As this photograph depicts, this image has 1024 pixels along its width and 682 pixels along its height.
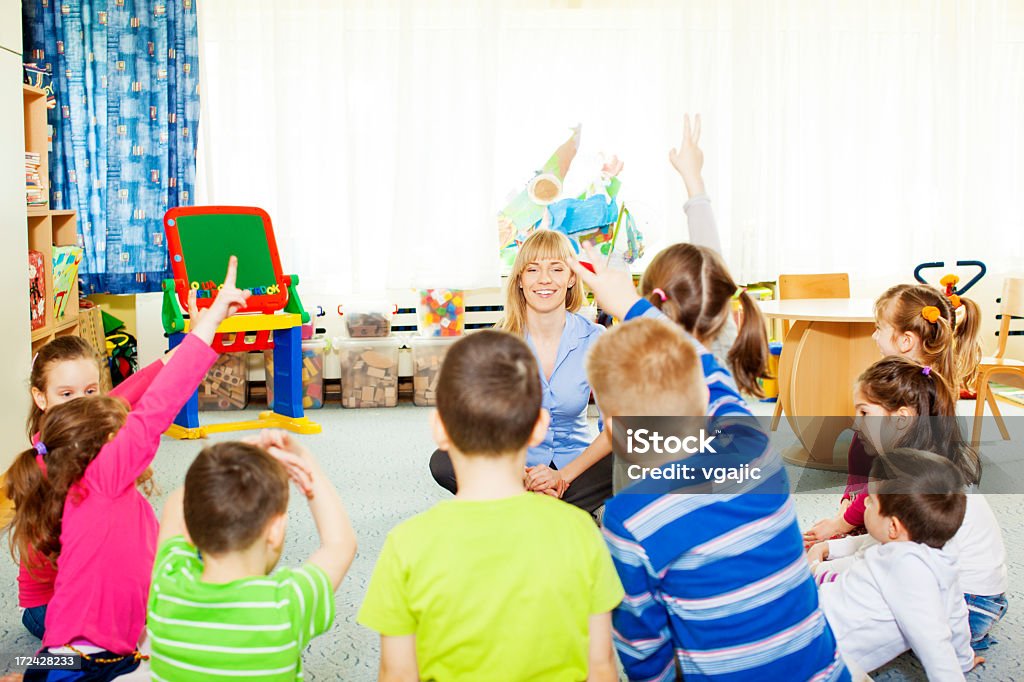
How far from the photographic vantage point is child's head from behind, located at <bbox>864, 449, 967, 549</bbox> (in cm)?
174

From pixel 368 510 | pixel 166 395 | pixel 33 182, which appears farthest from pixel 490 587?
pixel 33 182

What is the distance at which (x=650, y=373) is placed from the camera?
1.31 m

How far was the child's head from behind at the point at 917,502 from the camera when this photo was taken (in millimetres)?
1744

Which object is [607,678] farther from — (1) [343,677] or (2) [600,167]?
(2) [600,167]

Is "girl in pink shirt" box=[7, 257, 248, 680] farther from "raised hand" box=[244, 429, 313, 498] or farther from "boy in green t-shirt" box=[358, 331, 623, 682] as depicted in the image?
"boy in green t-shirt" box=[358, 331, 623, 682]

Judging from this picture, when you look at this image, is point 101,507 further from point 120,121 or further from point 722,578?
point 120,121

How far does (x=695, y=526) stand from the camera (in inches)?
52.0

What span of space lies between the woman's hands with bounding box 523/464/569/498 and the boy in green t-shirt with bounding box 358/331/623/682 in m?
0.91

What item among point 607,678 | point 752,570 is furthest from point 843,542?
point 607,678

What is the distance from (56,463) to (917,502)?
5.05ft

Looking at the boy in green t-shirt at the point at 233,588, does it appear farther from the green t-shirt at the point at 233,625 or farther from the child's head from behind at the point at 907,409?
the child's head from behind at the point at 907,409

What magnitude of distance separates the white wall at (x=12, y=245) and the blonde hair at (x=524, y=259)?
1.77m

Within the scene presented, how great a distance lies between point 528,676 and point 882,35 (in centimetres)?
466

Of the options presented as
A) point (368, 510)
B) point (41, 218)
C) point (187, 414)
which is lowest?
point (368, 510)
